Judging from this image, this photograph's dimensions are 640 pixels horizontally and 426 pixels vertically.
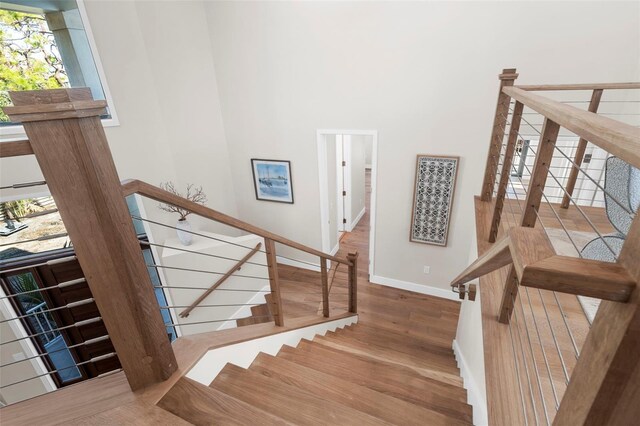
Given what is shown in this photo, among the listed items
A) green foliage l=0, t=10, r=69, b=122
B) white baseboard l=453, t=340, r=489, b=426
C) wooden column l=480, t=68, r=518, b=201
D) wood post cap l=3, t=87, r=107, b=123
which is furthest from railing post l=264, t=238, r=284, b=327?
green foliage l=0, t=10, r=69, b=122

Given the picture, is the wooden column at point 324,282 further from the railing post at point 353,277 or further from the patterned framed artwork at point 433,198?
the patterned framed artwork at point 433,198

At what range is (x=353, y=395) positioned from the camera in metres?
1.91

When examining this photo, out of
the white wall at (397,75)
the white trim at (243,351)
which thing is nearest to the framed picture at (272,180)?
the white wall at (397,75)

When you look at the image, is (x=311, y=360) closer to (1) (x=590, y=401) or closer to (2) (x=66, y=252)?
(1) (x=590, y=401)

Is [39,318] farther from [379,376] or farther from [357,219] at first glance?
[357,219]

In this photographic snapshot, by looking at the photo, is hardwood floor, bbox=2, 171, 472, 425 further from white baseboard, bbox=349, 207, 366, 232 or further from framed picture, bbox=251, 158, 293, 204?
white baseboard, bbox=349, 207, 366, 232

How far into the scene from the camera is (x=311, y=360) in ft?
7.65

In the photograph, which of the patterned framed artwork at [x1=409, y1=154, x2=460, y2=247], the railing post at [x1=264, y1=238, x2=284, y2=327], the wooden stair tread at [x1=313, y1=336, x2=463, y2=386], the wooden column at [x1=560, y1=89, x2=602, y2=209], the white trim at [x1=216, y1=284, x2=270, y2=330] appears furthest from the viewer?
the white trim at [x1=216, y1=284, x2=270, y2=330]

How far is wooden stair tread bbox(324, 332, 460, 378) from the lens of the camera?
2.68 meters

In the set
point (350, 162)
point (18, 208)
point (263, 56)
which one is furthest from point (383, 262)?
point (18, 208)

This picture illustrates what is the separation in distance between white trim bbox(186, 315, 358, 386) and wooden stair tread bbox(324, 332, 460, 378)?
262 mm

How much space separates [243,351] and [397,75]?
3.16 meters

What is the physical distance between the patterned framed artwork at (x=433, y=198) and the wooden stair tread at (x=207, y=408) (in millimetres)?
3113

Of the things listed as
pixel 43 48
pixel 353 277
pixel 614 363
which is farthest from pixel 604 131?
pixel 43 48
